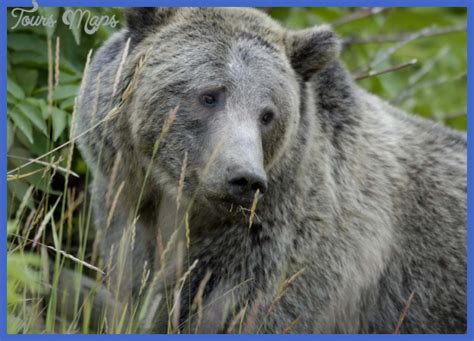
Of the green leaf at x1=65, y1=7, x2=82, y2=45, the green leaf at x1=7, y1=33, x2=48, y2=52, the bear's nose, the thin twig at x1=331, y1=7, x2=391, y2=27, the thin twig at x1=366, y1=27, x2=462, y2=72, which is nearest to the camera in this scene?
the bear's nose

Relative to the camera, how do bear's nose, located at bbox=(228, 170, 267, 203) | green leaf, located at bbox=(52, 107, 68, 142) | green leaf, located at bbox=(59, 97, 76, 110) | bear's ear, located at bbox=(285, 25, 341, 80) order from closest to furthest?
1. bear's nose, located at bbox=(228, 170, 267, 203)
2. bear's ear, located at bbox=(285, 25, 341, 80)
3. green leaf, located at bbox=(52, 107, 68, 142)
4. green leaf, located at bbox=(59, 97, 76, 110)

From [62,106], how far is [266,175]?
1.78 metres

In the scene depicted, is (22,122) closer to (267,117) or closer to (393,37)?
(267,117)

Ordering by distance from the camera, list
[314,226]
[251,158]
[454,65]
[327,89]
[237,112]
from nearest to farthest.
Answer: [251,158]
[237,112]
[314,226]
[327,89]
[454,65]

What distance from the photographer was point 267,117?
5762 millimetres

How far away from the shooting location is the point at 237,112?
5605 millimetres

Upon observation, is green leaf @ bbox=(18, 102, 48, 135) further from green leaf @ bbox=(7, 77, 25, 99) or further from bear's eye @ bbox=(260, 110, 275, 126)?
bear's eye @ bbox=(260, 110, 275, 126)

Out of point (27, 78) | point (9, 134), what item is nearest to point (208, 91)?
point (9, 134)

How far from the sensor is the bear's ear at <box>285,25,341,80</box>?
6055 millimetres

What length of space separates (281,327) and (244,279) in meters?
0.37

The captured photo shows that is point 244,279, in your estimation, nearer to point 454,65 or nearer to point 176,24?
point 176,24

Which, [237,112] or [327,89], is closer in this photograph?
[237,112]

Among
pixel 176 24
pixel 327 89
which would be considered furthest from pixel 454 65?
pixel 176 24

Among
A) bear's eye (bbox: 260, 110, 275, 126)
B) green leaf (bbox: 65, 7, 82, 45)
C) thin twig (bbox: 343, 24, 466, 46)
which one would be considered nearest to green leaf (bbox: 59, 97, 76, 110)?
green leaf (bbox: 65, 7, 82, 45)
